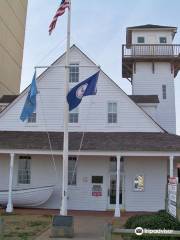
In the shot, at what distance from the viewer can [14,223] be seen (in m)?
17.7

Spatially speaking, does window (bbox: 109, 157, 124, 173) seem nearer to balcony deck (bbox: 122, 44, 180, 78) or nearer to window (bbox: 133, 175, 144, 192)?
window (bbox: 133, 175, 144, 192)

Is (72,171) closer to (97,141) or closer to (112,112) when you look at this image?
(97,141)

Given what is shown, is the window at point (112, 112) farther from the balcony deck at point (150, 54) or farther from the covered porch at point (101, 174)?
the balcony deck at point (150, 54)

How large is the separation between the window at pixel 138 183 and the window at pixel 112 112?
12.5 ft

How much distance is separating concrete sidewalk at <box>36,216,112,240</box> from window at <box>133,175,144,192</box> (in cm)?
418

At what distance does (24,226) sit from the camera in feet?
55.2

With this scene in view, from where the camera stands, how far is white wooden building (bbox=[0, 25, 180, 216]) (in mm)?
23734

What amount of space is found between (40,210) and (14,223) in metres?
6.23

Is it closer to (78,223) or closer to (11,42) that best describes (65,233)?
(78,223)

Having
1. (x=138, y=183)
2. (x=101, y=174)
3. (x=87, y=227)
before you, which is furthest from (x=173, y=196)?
(x=101, y=174)

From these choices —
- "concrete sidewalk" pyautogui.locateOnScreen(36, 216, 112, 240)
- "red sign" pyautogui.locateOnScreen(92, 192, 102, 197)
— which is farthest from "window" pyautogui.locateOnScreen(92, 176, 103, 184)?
"concrete sidewalk" pyautogui.locateOnScreen(36, 216, 112, 240)

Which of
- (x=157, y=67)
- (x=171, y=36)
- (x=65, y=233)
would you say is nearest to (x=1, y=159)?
(x=65, y=233)

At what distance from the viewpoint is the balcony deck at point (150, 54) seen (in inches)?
1307

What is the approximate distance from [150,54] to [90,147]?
1319 cm
